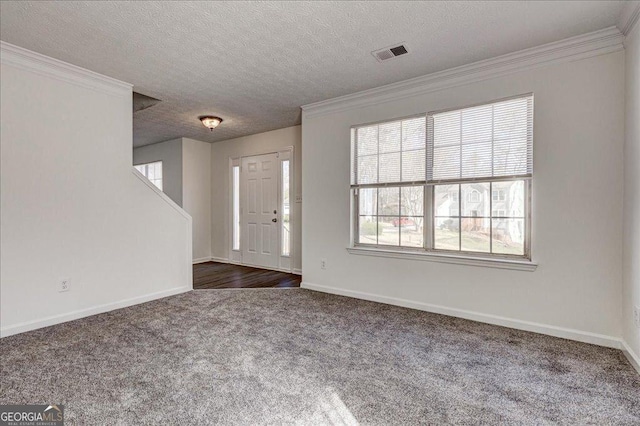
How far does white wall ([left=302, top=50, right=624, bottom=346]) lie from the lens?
2520 millimetres

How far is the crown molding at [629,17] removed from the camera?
2113mm

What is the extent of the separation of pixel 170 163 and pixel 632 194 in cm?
651

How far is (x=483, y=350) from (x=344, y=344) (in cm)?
107

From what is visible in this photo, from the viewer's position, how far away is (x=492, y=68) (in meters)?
2.99

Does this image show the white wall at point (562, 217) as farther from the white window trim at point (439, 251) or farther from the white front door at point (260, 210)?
the white front door at point (260, 210)

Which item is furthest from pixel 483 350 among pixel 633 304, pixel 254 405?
pixel 254 405

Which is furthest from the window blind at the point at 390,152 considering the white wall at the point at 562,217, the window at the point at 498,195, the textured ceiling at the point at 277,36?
the window at the point at 498,195

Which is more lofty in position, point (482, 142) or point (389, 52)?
point (389, 52)

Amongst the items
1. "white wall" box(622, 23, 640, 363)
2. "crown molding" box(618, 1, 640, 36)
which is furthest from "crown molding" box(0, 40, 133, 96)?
"white wall" box(622, 23, 640, 363)

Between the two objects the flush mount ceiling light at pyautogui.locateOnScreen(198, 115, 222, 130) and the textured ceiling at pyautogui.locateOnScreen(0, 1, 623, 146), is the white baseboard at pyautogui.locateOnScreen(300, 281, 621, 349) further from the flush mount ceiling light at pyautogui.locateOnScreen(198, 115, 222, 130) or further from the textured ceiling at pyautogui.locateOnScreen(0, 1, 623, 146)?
the flush mount ceiling light at pyautogui.locateOnScreen(198, 115, 222, 130)

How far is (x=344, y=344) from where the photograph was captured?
2.54 metres

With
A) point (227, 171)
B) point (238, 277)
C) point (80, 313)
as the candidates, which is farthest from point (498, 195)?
point (227, 171)

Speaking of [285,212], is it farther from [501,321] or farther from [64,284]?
[501,321]

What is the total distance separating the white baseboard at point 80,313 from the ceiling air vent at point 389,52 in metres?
3.54
